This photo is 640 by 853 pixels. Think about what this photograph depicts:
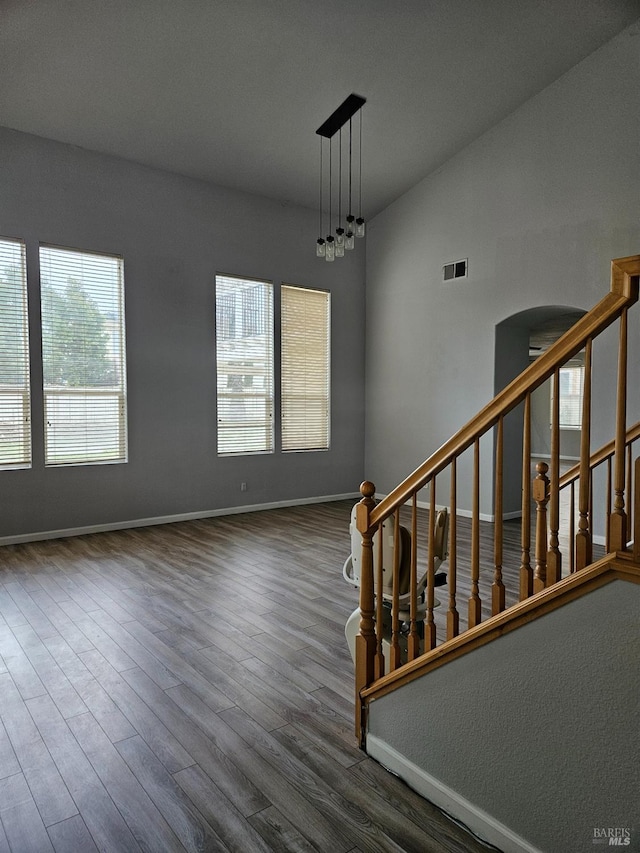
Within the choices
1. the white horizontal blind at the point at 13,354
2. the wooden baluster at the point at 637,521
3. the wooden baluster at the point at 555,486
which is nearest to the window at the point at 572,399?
the white horizontal blind at the point at 13,354

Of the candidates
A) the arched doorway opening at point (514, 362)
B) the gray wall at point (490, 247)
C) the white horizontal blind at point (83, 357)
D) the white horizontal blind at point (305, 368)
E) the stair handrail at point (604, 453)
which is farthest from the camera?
the white horizontal blind at point (305, 368)

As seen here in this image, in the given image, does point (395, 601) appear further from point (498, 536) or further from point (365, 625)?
point (498, 536)

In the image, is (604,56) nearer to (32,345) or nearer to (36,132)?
(36,132)

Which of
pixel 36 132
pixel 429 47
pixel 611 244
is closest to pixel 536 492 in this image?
pixel 611 244

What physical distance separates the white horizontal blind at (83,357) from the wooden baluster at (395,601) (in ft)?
15.1

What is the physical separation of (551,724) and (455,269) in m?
6.17

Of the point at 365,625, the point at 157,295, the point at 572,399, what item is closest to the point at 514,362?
the point at 157,295

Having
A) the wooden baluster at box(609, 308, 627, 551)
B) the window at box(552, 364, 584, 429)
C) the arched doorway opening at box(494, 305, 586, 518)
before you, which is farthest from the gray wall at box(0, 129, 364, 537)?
the window at box(552, 364, 584, 429)

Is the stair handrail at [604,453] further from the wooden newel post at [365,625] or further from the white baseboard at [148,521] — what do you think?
the white baseboard at [148,521]

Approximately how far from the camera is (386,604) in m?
2.66

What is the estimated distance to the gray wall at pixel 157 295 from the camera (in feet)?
18.4

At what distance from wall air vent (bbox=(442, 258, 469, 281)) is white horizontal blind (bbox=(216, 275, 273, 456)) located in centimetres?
229

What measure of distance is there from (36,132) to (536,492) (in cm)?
575

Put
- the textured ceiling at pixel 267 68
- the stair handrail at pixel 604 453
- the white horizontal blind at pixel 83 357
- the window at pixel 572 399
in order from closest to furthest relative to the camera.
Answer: the stair handrail at pixel 604 453, the textured ceiling at pixel 267 68, the white horizontal blind at pixel 83 357, the window at pixel 572 399
